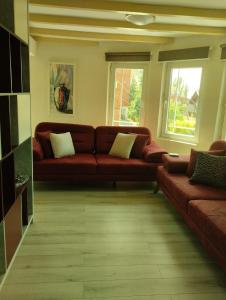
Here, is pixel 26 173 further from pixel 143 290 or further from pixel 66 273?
pixel 143 290

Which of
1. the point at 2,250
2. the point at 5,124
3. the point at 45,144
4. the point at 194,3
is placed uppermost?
the point at 194,3

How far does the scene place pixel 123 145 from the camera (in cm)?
392

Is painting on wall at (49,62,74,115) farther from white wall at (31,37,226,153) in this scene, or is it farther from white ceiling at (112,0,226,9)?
white ceiling at (112,0,226,9)

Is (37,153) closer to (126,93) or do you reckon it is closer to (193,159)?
(193,159)

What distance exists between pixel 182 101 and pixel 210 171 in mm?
1988

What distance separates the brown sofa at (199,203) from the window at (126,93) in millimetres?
1728

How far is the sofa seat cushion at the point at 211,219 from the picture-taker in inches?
75.2

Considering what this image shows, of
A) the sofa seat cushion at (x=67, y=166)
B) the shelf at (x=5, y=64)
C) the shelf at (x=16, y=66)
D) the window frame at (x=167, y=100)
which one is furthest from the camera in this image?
the window frame at (x=167, y=100)

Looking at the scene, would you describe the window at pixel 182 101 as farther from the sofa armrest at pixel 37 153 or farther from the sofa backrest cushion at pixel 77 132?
the sofa armrest at pixel 37 153

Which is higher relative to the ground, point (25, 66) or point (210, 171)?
point (25, 66)

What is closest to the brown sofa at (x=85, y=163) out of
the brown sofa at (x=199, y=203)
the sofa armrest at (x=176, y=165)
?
the brown sofa at (x=199, y=203)

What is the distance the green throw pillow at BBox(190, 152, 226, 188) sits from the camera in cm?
283

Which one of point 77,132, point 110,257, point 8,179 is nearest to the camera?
point 8,179

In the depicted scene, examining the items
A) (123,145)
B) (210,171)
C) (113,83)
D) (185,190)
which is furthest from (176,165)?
(113,83)
